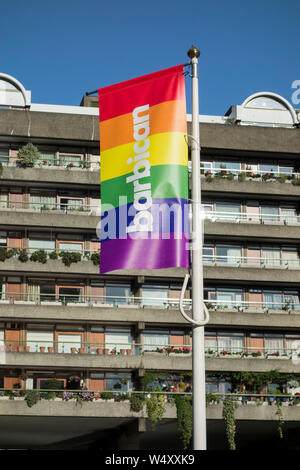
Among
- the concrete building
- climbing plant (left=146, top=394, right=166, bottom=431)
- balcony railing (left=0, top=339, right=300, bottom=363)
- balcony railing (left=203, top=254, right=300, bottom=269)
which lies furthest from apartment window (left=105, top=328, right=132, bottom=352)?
balcony railing (left=203, top=254, right=300, bottom=269)

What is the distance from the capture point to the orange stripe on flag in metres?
13.8

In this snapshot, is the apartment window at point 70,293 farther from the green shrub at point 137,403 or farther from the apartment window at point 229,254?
the apartment window at point 229,254

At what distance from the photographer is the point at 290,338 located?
49.8 metres

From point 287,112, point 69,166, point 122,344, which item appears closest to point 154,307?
point 122,344

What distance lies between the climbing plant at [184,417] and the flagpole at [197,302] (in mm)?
29281

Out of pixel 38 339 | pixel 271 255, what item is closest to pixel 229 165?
pixel 271 255

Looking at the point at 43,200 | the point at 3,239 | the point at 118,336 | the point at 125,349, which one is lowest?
the point at 125,349

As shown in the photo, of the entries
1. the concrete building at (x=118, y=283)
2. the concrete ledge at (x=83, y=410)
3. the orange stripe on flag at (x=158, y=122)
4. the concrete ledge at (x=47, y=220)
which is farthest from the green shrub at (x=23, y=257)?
the orange stripe on flag at (x=158, y=122)

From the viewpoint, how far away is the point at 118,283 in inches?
1938

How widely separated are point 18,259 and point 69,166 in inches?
286

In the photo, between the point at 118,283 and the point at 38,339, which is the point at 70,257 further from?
the point at 38,339

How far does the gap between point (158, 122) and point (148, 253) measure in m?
2.55

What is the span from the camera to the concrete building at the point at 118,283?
1797 inches
